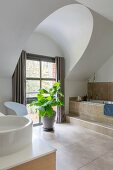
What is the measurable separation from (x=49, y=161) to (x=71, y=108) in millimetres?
4553

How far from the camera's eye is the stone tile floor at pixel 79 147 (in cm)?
264

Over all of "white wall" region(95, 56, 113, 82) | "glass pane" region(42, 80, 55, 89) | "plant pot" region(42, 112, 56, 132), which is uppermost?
"white wall" region(95, 56, 113, 82)

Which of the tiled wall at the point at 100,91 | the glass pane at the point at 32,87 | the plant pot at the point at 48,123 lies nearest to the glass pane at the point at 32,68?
the glass pane at the point at 32,87

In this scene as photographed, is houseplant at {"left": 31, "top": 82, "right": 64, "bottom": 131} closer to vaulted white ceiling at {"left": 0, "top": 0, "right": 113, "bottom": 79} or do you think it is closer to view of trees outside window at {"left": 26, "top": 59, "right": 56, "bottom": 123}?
view of trees outside window at {"left": 26, "top": 59, "right": 56, "bottom": 123}

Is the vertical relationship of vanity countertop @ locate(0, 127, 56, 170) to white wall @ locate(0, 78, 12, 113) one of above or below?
below

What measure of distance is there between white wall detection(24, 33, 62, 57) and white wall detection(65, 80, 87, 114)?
1.21 meters

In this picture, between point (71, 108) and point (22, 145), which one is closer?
point (22, 145)

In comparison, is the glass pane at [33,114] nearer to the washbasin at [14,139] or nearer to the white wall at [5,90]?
the white wall at [5,90]

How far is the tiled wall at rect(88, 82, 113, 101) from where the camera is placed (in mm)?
5566

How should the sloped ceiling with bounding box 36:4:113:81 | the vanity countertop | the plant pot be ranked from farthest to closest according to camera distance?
the plant pot
the sloped ceiling with bounding box 36:4:113:81
the vanity countertop

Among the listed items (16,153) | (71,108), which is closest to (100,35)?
(71,108)

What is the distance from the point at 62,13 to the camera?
3.46 m

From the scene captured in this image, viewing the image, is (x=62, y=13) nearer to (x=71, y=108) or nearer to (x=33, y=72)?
(x=33, y=72)

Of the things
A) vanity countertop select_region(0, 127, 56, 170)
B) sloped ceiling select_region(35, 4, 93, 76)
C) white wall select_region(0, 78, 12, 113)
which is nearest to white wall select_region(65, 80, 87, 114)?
sloped ceiling select_region(35, 4, 93, 76)
